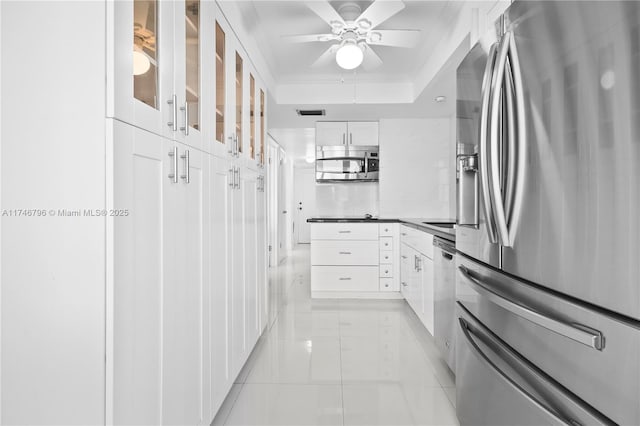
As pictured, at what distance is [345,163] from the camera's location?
504cm

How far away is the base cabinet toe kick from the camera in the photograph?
4367 millimetres

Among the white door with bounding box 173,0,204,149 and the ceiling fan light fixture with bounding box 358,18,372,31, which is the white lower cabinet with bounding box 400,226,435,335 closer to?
the ceiling fan light fixture with bounding box 358,18,372,31

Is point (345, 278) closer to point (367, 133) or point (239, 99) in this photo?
point (367, 133)

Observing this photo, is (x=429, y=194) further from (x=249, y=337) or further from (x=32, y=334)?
(x=32, y=334)

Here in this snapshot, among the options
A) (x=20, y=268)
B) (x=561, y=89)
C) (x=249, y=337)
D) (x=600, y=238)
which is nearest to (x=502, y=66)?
(x=561, y=89)

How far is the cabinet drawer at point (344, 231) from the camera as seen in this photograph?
173 inches

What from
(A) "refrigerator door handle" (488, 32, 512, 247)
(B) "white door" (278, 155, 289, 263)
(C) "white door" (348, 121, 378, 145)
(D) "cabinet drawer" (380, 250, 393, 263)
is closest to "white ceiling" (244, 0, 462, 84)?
(C) "white door" (348, 121, 378, 145)

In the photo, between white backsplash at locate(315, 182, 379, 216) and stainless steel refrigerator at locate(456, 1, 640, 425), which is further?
white backsplash at locate(315, 182, 379, 216)

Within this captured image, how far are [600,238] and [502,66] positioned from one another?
62cm

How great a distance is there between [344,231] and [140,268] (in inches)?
133

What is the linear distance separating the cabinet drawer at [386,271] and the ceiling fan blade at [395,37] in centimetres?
241

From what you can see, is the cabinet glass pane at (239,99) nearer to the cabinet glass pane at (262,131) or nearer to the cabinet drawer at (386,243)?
the cabinet glass pane at (262,131)

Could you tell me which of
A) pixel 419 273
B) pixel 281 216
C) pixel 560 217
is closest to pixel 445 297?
pixel 419 273

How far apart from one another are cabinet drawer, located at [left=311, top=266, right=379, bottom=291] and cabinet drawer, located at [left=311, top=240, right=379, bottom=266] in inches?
2.6
